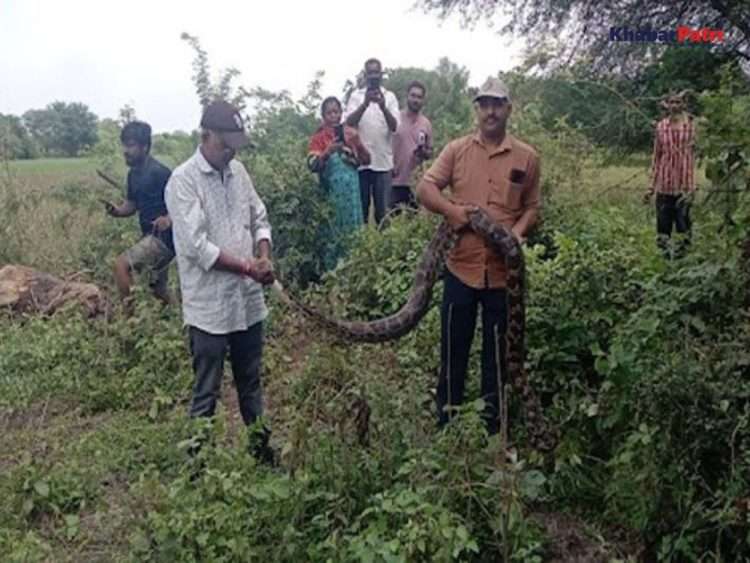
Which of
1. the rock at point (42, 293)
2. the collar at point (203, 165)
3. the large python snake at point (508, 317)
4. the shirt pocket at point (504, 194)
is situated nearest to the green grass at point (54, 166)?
the rock at point (42, 293)

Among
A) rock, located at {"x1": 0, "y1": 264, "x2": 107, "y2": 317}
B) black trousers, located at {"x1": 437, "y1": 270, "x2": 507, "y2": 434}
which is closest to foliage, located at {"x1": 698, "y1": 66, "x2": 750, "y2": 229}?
black trousers, located at {"x1": 437, "y1": 270, "x2": 507, "y2": 434}

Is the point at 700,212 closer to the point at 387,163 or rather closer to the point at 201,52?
the point at 387,163

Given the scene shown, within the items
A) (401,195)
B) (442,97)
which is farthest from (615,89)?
(442,97)

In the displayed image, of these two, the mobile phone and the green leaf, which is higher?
the mobile phone

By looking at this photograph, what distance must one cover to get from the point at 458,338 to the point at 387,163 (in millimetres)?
4345

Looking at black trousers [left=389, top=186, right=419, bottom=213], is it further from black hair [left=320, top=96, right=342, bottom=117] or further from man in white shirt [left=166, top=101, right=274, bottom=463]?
man in white shirt [left=166, top=101, right=274, bottom=463]

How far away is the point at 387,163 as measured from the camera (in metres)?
8.68

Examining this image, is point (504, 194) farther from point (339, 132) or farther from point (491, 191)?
A: point (339, 132)

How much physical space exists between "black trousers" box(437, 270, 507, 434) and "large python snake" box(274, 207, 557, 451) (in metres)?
0.08

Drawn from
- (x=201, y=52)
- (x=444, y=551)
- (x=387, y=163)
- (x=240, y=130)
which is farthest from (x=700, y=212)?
(x=201, y=52)

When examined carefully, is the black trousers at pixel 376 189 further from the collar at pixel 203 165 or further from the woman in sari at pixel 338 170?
the collar at pixel 203 165

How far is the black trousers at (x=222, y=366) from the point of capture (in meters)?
4.58

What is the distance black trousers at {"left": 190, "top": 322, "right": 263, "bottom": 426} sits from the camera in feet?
15.0

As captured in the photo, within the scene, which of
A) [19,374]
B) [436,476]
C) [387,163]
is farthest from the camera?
[387,163]
